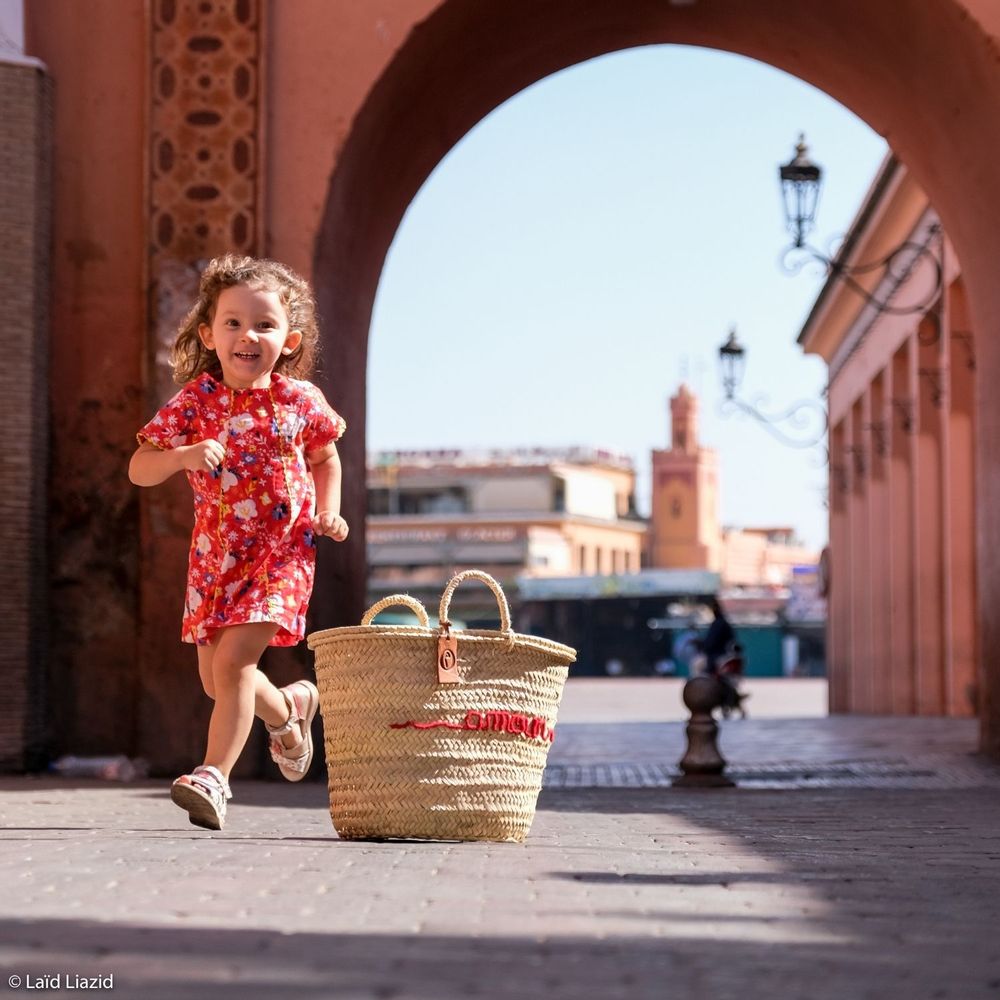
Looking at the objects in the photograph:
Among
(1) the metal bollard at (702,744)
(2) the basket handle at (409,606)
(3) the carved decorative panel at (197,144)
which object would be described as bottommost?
(1) the metal bollard at (702,744)

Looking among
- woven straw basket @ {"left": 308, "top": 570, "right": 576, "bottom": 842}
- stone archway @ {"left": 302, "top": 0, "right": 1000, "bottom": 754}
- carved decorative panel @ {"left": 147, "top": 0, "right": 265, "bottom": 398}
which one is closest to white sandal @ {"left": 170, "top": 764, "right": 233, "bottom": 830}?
woven straw basket @ {"left": 308, "top": 570, "right": 576, "bottom": 842}

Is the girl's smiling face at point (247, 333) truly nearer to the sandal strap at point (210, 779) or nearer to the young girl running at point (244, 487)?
the young girl running at point (244, 487)

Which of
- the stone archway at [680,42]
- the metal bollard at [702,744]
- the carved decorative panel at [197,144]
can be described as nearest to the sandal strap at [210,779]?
the stone archway at [680,42]

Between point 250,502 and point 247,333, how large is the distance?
484 mm

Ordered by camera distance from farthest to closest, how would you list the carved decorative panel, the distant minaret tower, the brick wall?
the distant minaret tower
the carved decorative panel
the brick wall

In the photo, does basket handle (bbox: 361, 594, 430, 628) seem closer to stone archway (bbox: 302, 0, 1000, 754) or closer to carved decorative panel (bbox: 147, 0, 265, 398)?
stone archway (bbox: 302, 0, 1000, 754)

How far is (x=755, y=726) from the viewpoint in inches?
827

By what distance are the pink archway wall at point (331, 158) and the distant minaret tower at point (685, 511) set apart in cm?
10655

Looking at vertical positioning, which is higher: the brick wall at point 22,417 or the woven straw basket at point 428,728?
the brick wall at point 22,417

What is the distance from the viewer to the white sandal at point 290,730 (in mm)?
6160

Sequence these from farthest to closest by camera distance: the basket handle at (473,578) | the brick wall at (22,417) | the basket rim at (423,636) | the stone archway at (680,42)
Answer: the stone archway at (680,42) → the brick wall at (22,417) → the basket rim at (423,636) → the basket handle at (473,578)

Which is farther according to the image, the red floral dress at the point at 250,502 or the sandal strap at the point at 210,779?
the red floral dress at the point at 250,502

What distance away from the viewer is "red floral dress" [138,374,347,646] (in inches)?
229

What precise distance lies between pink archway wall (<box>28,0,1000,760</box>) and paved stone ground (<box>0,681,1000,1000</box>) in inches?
121
